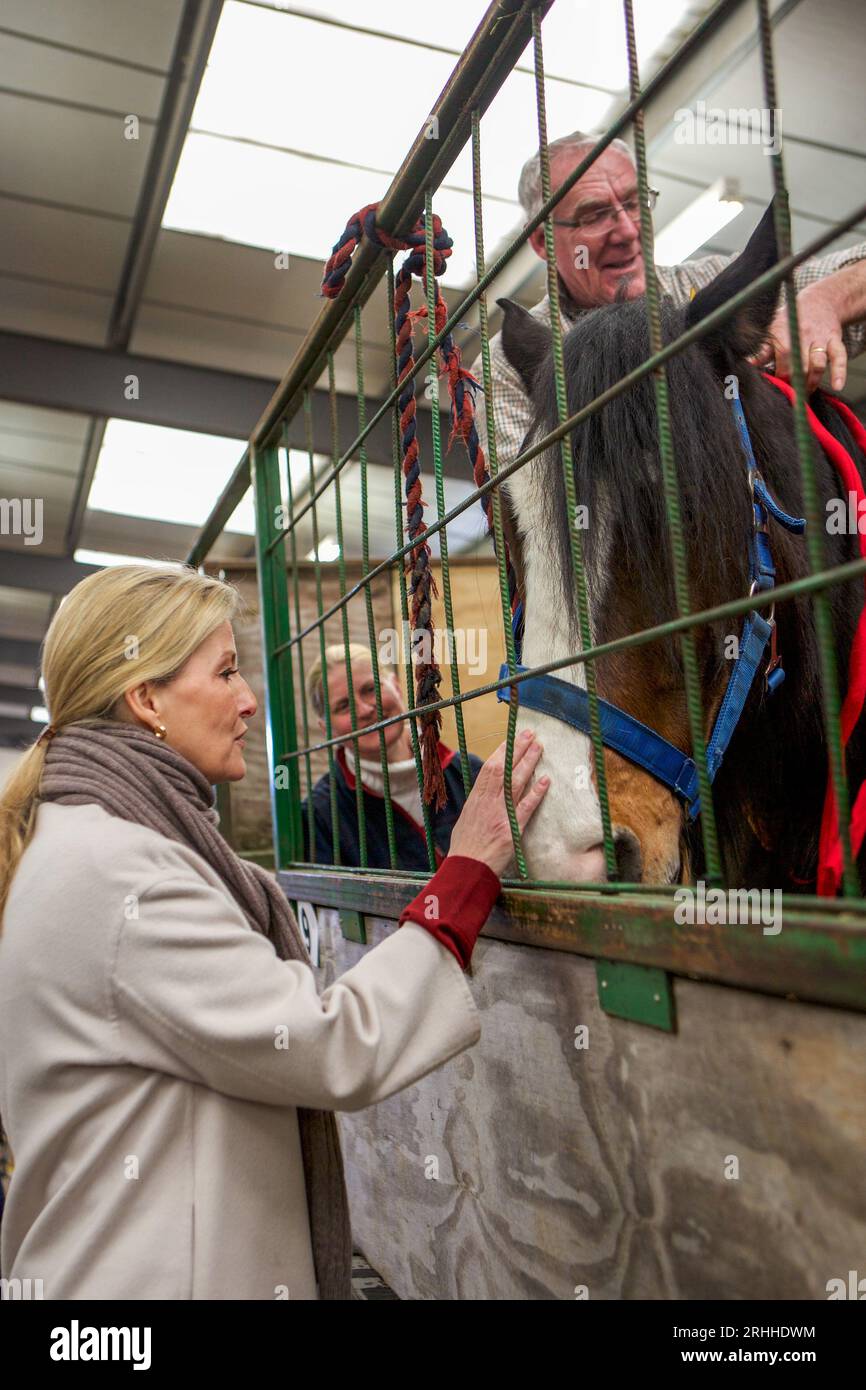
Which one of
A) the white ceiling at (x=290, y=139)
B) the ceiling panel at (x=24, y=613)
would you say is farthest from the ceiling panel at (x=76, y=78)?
the ceiling panel at (x=24, y=613)

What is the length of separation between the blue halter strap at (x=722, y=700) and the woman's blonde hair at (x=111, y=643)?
0.42 meters

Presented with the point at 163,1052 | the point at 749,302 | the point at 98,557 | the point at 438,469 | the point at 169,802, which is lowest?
the point at 163,1052

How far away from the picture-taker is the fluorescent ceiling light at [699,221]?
5.24 metres

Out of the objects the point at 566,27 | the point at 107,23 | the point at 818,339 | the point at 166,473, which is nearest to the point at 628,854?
the point at 818,339

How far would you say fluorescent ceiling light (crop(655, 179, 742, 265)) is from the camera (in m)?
5.24

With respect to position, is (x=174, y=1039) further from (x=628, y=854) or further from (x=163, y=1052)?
(x=628, y=854)

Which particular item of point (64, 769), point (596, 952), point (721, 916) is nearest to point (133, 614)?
point (64, 769)

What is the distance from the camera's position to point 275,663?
2.72 metres

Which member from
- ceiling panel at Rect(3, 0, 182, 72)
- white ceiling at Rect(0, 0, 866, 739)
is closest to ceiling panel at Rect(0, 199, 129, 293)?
white ceiling at Rect(0, 0, 866, 739)

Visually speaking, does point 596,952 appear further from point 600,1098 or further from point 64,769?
point 64,769

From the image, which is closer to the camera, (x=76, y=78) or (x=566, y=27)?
(x=566, y=27)

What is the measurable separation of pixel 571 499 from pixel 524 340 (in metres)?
0.74

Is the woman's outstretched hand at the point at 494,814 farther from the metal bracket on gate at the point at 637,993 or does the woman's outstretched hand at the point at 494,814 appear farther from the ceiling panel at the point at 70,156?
the ceiling panel at the point at 70,156

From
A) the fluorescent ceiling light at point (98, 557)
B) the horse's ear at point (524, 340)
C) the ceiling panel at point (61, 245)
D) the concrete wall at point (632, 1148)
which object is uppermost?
the fluorescent ceiling light at point (98, 557)
